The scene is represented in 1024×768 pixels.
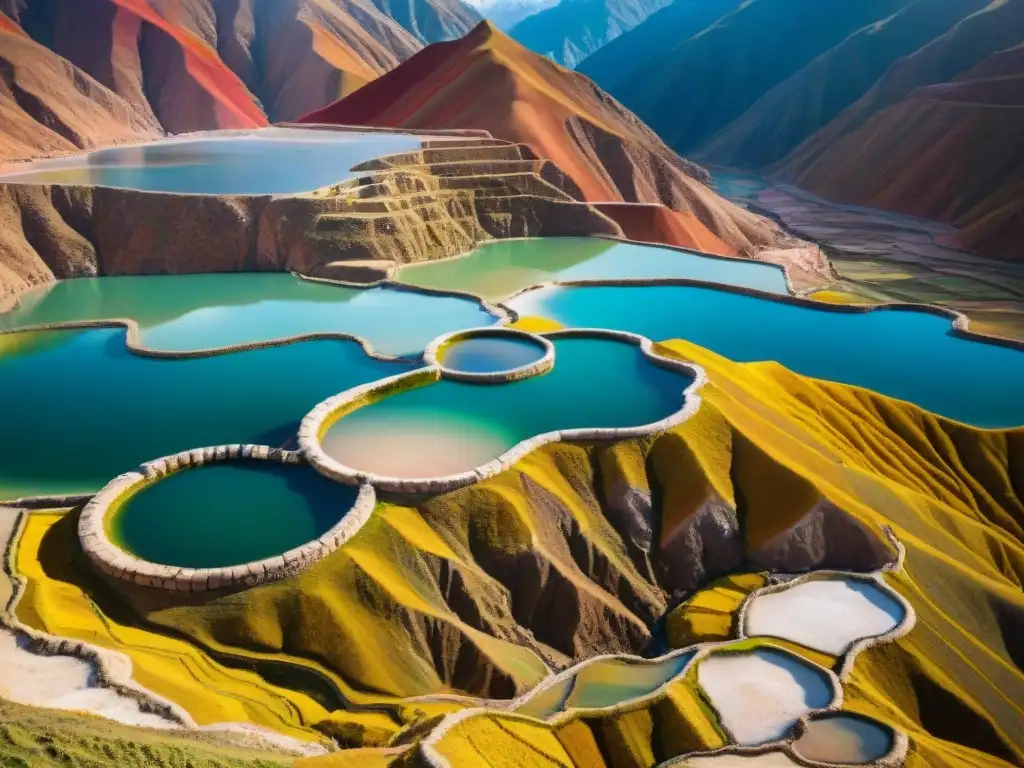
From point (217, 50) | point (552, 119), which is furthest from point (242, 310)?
point (217, 50)

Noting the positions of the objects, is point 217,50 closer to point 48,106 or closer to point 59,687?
point 48,106

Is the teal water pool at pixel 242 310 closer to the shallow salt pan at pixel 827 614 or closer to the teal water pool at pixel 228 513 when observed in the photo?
the teal water pool at pixel 228 513

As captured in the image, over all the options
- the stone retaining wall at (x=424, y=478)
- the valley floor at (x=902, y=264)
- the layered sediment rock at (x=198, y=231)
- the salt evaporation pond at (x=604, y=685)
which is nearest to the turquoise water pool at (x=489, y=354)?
the stone retaining wall at (x=424, y=478)

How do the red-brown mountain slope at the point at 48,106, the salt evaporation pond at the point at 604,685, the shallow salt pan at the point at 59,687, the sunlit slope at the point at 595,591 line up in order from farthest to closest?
the red-brown mountain slope at the point at 48,106, the salt evaporation pond at the point at 604,685, the sunlit slope at the point at 595,591, the shallow salt pan at the point at 59,687

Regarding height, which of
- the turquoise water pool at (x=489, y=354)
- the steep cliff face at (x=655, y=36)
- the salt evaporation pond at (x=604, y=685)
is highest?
the steep cliff face at (x=655, y=36)

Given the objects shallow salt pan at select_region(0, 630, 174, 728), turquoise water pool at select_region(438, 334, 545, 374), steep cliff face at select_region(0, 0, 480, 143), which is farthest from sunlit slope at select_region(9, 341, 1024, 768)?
steep cliff face at select_region(0, 0, 480, 143)

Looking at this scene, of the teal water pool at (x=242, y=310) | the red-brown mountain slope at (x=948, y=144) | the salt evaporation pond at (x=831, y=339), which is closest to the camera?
the salt evaporation pond at (x=831, y=339)

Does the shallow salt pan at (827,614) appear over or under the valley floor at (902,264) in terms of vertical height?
under

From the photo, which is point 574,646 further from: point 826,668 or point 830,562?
point 830,562
